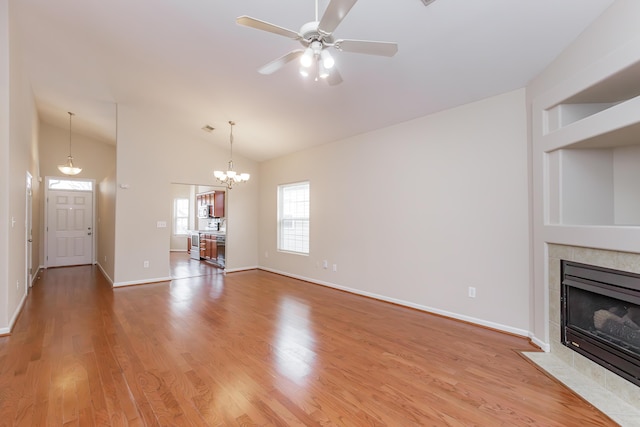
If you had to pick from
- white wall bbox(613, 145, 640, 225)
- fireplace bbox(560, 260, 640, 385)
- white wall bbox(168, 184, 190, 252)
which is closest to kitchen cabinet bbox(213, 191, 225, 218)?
white wall bbox(168, 184, 190, 252)

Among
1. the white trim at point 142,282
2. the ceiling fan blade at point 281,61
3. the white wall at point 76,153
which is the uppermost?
the white wall at point 76,153

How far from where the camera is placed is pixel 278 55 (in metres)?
3.19

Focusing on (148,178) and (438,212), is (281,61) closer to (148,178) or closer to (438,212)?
(438,212)

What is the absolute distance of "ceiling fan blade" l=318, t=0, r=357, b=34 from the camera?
61.2 inches

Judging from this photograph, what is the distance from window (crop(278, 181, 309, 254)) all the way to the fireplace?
13.9 feet

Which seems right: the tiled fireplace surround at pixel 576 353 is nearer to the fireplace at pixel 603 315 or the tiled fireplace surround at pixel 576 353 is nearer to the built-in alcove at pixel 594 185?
the fireplace at pixel 603 315

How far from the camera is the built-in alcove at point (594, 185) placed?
2.61 meters

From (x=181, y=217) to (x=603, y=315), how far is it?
1136cm

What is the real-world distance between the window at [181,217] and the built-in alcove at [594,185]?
10.9 m


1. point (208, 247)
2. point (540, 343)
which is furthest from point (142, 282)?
point (540, 343)

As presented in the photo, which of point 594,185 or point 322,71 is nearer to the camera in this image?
point 322,71

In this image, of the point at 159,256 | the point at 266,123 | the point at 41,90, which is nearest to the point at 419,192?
the point at 266,123

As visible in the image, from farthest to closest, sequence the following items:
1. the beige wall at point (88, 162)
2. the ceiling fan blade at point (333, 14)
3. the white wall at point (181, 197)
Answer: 1. the white wall at point (181, 197)
2. the beige wall at point (88, 162)
3. the ceiling fan blade at point (333, 14)

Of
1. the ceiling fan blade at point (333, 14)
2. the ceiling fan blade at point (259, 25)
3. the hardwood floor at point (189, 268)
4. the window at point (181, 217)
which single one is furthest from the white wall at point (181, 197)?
the ceiling fan blade at point (333, 14)
